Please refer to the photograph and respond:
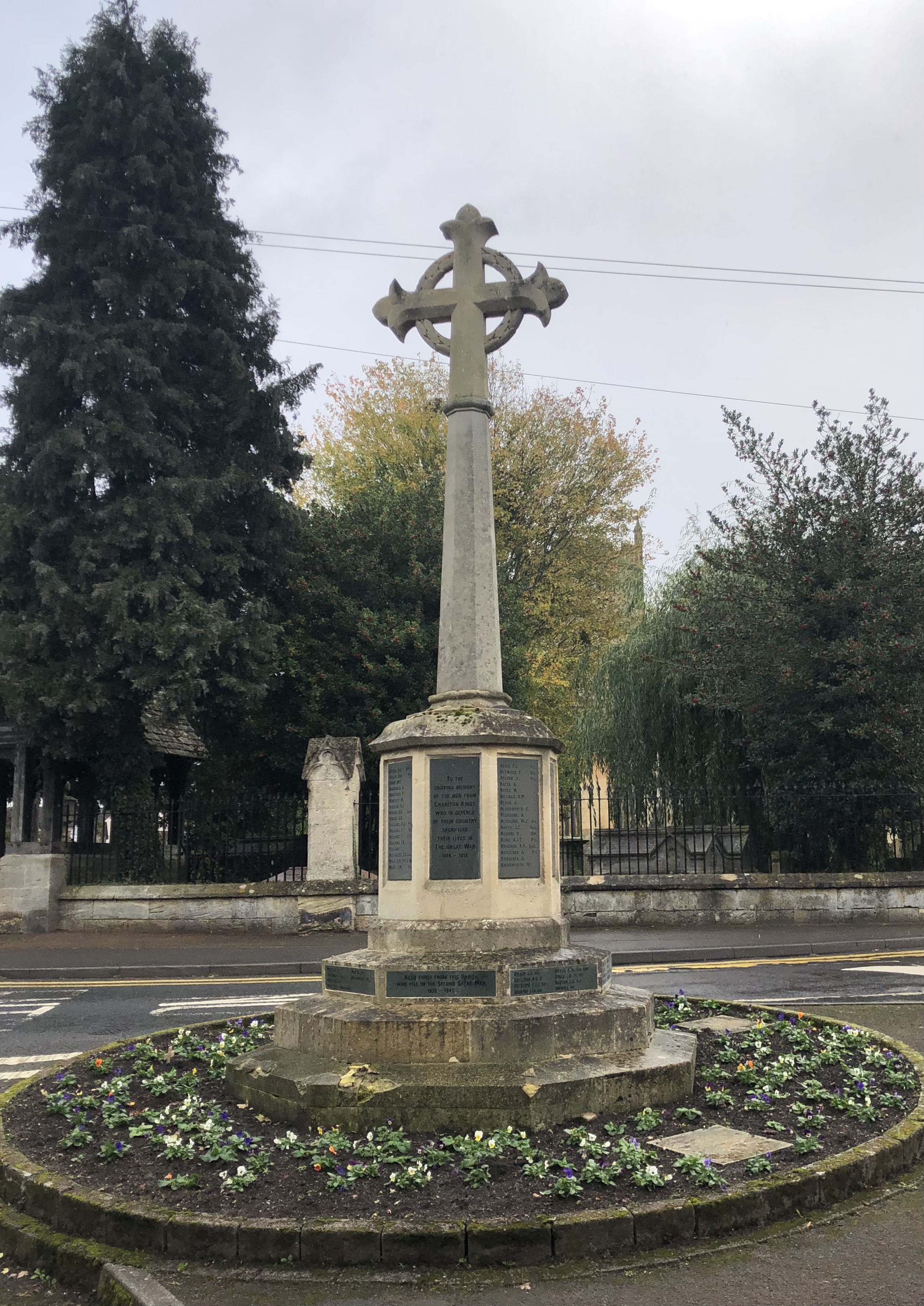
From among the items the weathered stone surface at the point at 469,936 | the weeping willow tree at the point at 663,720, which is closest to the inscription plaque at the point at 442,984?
the weathered stone surface at the point at 469,936

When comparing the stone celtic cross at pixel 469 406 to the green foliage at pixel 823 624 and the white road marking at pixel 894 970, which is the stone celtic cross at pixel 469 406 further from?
the green foliage at pixel 823 624

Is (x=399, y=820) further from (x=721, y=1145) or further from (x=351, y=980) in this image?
(x=721, y=1145)

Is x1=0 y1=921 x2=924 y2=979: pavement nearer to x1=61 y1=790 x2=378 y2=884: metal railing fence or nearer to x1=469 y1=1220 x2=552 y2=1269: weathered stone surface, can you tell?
x1=61 y1=790 x2=378 y2=884: metal railing fence

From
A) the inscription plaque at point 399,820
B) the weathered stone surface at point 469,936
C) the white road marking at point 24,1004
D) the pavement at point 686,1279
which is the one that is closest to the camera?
the pavement at point 686,1279

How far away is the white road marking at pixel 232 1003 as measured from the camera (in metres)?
9.62

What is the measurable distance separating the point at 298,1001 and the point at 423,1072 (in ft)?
4.10

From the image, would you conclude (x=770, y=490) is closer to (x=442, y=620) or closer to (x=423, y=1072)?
(x=442, y=620)

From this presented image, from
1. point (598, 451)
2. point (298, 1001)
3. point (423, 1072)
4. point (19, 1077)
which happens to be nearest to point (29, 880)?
point (19, 1077)

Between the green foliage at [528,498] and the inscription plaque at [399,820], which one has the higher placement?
the green foliage at [528,498]

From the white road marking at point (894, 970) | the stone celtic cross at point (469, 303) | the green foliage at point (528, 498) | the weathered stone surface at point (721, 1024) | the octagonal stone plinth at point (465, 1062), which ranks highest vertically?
the green foliage at point (528, 498)

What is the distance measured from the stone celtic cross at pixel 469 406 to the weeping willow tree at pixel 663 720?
13.7 m

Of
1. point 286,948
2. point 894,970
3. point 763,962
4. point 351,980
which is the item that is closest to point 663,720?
point 763,962

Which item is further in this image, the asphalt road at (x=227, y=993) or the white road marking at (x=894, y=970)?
the white road marking at (x=894, y=970)

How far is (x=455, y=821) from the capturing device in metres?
6.47
